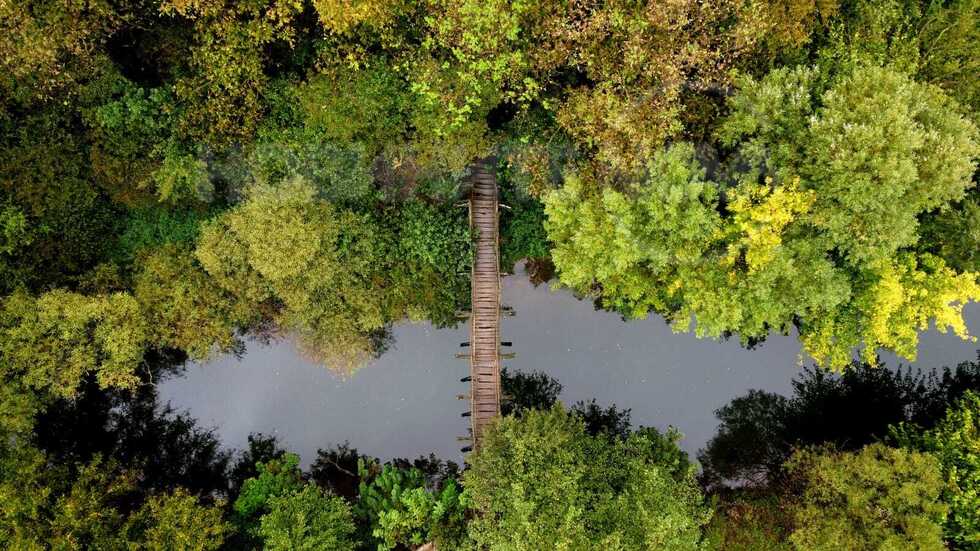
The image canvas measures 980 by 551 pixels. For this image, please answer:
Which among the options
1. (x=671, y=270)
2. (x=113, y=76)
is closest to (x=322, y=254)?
(x=113, y=76)

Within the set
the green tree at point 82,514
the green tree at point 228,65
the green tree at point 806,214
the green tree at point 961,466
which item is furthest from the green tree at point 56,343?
the green tree at point 961,466

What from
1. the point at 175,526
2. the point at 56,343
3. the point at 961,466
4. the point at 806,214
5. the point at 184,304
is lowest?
the point at 175,526

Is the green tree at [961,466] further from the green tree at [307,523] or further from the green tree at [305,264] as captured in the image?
the green tree at [307,523]

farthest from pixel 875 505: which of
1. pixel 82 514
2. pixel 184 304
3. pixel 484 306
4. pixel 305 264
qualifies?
pixel 82 514

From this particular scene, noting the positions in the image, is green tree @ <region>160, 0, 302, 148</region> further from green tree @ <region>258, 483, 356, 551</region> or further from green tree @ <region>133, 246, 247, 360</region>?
green tree @ <region>258, 483, 356, 551</region>

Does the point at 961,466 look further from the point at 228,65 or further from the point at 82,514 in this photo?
the point at 82,514

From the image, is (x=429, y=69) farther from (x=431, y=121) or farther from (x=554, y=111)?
(x=554, y=111)

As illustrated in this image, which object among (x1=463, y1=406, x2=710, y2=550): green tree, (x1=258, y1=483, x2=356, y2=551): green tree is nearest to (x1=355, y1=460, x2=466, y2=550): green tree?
(x1=258, y1=483, x2=356, y2=551): green tree
